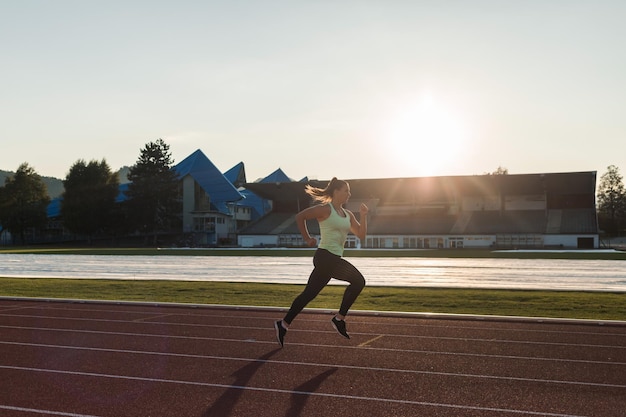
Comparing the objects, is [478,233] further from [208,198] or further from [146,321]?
[146,321]

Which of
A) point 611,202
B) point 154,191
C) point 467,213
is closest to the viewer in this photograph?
point 467,213

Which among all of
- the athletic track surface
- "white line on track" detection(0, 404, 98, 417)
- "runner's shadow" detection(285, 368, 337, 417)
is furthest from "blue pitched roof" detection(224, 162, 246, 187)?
"white line on track" detection(0, 404, 98, 417)

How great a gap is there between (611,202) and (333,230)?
12455cm

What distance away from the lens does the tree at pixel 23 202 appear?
95938 millimetres

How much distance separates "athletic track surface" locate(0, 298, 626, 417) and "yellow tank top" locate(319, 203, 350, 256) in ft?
4.43

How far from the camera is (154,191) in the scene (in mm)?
93875

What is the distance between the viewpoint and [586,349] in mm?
8531

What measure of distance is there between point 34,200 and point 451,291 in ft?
305

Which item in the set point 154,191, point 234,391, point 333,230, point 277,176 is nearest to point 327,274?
point 333,230

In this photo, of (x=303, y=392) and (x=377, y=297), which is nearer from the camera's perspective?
(x=303, y=392)

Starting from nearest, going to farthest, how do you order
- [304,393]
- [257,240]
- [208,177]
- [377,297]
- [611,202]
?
[304,393] → [377,297] → [257,240] → [208,177] → [611,202]

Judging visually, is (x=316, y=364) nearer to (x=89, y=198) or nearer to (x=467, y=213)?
(x=467, y=213)

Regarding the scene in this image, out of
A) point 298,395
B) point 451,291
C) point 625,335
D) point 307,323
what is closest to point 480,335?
point 625,335

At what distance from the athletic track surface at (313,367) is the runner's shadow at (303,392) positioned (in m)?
0.01
